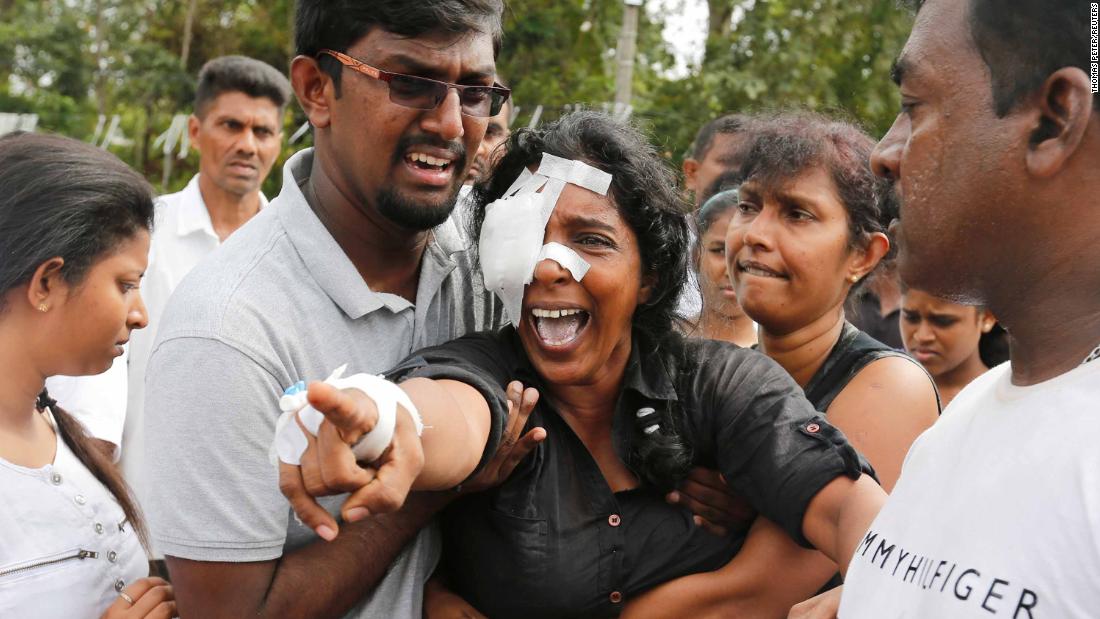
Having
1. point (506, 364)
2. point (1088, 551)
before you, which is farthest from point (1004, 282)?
point (506, 364)

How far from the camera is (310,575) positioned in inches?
100

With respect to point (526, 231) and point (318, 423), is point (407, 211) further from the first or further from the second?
point (318, 423)

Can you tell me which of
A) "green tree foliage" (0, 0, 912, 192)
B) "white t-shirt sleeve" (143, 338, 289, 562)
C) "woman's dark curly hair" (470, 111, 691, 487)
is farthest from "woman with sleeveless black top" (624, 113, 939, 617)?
"green tree foliage" (0, 0, 912, 192)

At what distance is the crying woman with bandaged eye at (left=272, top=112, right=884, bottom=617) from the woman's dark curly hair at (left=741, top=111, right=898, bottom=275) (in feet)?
1.92

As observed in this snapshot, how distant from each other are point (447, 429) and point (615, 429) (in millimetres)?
775

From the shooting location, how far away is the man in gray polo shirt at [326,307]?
2.50 m

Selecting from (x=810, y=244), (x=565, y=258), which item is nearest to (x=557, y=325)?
(x=565, y=258)

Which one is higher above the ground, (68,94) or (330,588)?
(330,588)

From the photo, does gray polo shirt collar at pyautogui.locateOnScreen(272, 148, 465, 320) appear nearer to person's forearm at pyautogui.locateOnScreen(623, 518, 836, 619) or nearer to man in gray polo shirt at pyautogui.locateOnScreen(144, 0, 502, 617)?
man in gray polo shirt at pyautogui.locateOnScreen(144, 0, 502, 617)

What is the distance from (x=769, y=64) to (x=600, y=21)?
314 cm

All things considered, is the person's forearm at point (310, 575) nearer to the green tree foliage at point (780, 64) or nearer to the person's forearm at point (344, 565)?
the person's forearm at point (344, 565)

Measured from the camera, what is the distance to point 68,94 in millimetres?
23656

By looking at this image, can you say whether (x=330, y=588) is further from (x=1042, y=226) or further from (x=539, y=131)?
(x=1042, y=226)

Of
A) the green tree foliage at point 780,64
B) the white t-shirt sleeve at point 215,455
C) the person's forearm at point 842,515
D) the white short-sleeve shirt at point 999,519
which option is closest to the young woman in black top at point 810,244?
the person's forearm at point 842,515
